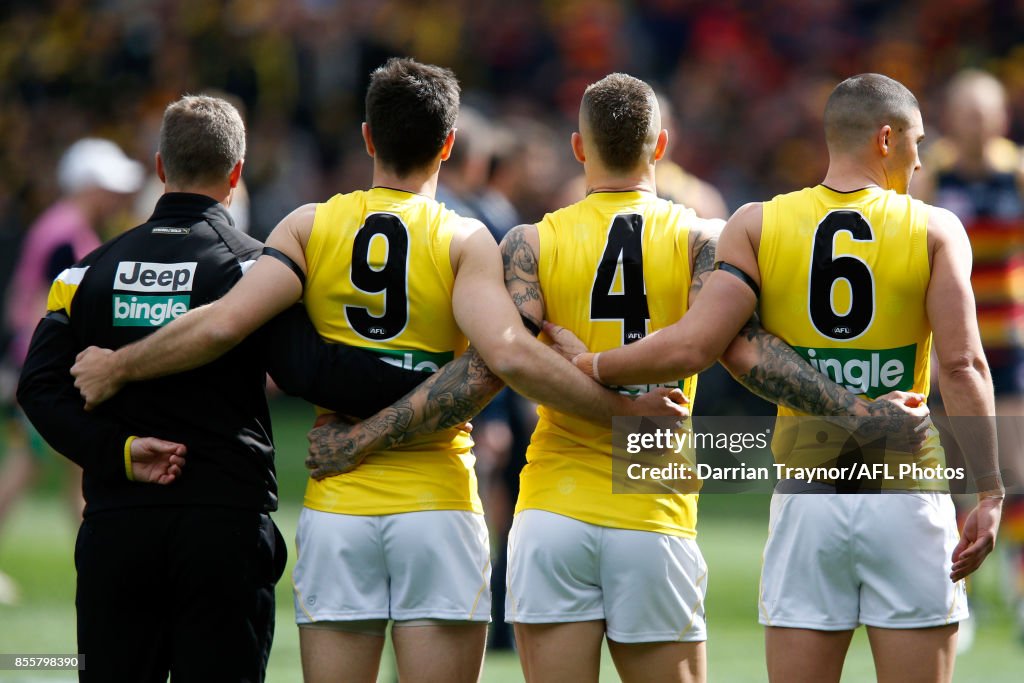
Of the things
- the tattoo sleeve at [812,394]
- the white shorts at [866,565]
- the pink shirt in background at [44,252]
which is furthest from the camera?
the pink shirt in background at [44,252]

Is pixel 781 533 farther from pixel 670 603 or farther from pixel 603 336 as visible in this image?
pixel 603 336

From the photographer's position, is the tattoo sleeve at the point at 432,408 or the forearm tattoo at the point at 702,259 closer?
the tattoo sleeve at the point at 432,408

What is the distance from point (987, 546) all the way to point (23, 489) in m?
6.84

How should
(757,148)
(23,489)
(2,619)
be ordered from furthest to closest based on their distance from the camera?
1. (757,148)
2. (23,489)
3. (2,619)

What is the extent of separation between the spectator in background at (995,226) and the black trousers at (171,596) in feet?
16.9

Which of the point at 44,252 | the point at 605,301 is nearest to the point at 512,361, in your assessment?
the point at 605,301

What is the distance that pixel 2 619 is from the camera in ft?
27.0

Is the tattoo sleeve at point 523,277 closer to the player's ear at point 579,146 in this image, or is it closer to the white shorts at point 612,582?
the player's ear at point 579,146

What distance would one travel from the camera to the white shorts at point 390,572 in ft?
14.5

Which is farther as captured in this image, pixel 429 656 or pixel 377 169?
pixel 377 169

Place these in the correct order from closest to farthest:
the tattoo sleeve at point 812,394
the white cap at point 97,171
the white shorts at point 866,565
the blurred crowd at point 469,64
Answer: the white shorts at point 866,565 → the tattoo sleeve at point 812,394 → the white cap at point 97,171 → the blurred crowd at point 469,64

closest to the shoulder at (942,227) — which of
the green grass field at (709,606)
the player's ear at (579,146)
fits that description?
the player's ear at (579,146)

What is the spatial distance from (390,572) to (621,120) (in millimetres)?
1735

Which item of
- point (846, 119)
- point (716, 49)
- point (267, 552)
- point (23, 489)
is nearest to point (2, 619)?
point (23, 489)
